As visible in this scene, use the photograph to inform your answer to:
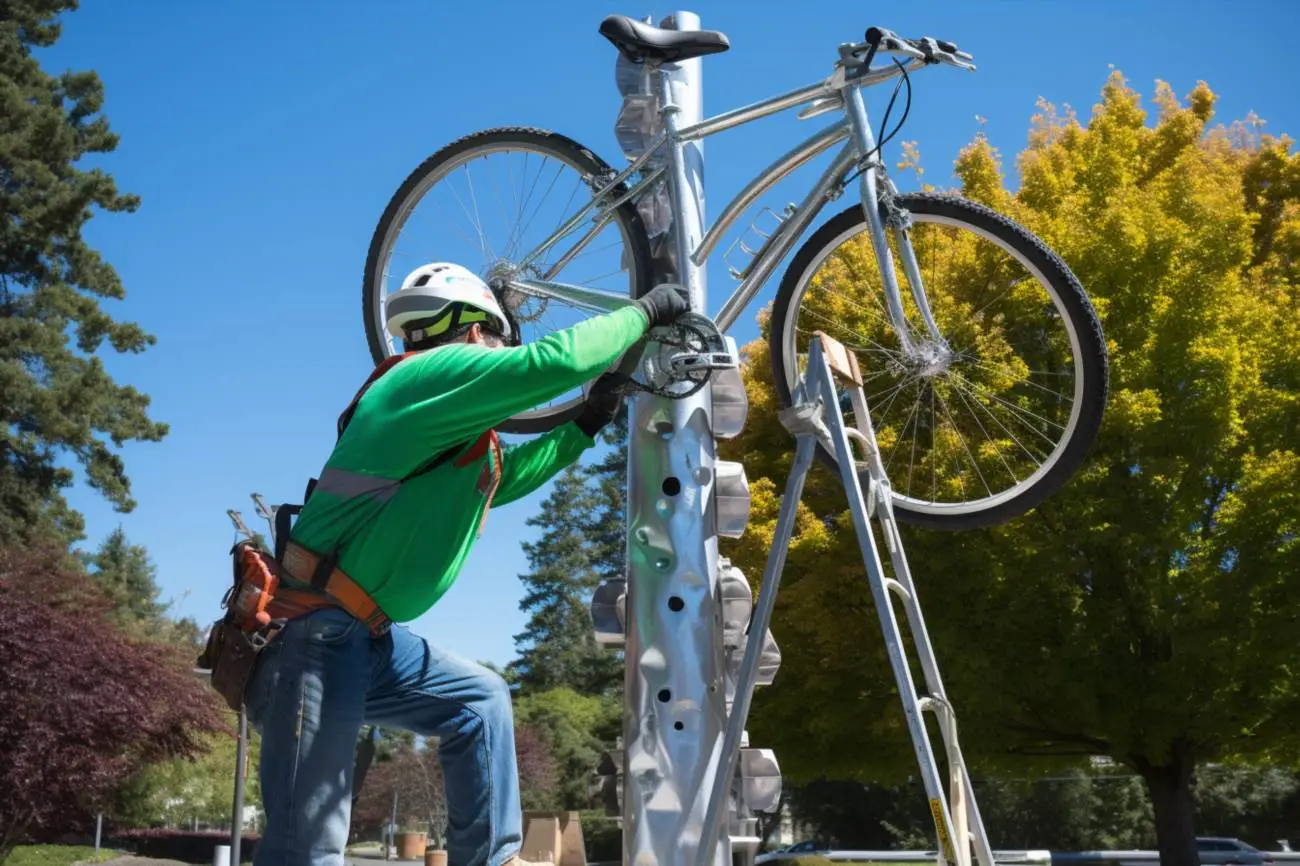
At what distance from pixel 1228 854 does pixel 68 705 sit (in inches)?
1040

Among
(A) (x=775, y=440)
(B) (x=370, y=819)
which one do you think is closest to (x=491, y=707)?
(A) (x=775, y=440)

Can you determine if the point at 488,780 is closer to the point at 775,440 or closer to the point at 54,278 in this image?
the point at 775,440

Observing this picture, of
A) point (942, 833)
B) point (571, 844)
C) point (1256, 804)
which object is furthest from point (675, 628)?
point (1256, 804)

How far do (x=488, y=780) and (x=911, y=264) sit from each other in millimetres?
2562

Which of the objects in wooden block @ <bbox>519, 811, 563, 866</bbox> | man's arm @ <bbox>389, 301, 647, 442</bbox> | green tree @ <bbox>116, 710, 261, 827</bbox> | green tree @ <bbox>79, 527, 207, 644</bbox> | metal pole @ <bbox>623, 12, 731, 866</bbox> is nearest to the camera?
man's arm @ <bbox>389, 301, 647, 442</bbox>

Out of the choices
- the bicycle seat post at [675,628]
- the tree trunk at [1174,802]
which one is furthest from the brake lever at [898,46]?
the tree trunk at [1174,802]

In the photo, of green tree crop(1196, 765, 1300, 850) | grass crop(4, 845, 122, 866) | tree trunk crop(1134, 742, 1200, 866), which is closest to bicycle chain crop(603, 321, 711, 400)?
tree trunk crop(1134, 742, 1200, 866)

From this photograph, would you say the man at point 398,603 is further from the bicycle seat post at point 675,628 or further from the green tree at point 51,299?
the green tree at point 51,299

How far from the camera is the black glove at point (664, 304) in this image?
13.2 ft

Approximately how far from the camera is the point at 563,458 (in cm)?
403

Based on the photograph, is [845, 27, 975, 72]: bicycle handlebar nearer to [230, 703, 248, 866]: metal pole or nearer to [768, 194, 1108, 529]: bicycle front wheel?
[768, 194, 1108, 529]: bicycle front wheel

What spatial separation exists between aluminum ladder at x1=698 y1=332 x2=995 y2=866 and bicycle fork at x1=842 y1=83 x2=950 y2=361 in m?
0.73

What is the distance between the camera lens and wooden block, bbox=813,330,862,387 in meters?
4.14

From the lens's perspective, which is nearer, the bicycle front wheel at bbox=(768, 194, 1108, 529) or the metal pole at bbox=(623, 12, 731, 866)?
the metal pole at bbox=(623, 12, 731, 866)
